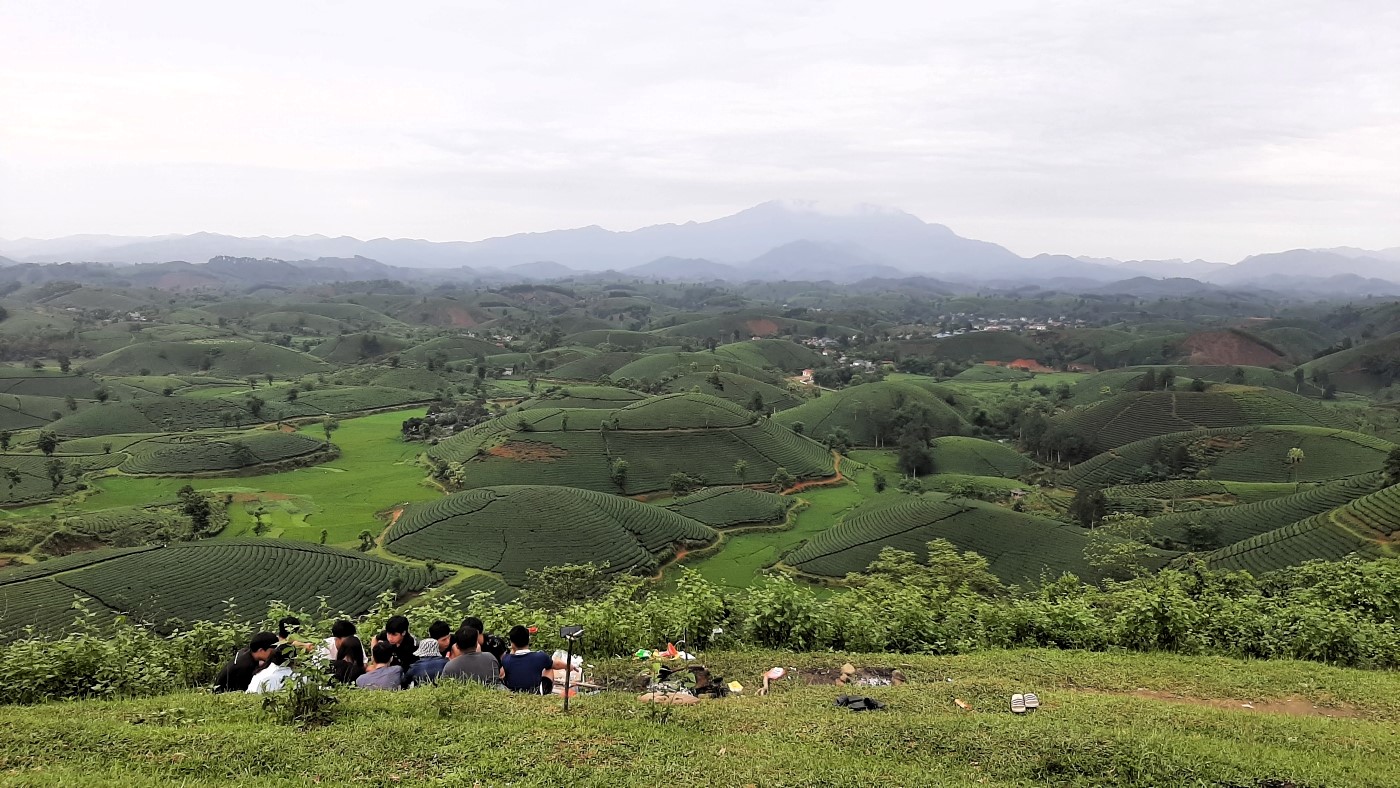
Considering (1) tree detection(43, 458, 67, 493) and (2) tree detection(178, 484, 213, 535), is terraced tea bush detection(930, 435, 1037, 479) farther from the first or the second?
(1) tree detection(43, 458, 67, 493)

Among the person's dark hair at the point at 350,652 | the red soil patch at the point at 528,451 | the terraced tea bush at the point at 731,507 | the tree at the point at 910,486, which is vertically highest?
the person's dark hair at the point at 350,652

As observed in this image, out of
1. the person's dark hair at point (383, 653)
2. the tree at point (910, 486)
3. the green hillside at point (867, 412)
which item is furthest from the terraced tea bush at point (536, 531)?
A: the green hillside at point (867, 412)

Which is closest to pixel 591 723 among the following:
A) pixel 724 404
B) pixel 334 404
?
pixel 724 404

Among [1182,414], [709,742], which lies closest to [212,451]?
[709,742]

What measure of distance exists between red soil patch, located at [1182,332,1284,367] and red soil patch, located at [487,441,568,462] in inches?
5508

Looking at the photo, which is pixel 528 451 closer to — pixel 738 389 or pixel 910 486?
pixel 910 486

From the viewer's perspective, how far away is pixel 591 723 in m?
9.72

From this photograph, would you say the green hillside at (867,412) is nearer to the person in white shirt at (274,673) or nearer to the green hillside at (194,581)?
the green hillside at (194,581)

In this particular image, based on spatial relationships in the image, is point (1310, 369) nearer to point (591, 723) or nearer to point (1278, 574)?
point (1278, 574)

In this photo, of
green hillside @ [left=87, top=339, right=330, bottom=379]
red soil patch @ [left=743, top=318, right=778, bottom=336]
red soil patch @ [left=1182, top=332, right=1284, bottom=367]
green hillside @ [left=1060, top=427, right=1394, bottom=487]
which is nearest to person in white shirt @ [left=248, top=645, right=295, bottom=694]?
green hillside @ [left=1060, top=427, right=1394, bottom=487]

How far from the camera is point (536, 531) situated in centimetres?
4681

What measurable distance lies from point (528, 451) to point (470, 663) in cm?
5721

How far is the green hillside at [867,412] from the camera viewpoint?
89312mm

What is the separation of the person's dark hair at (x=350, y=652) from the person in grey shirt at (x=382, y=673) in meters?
0.22
